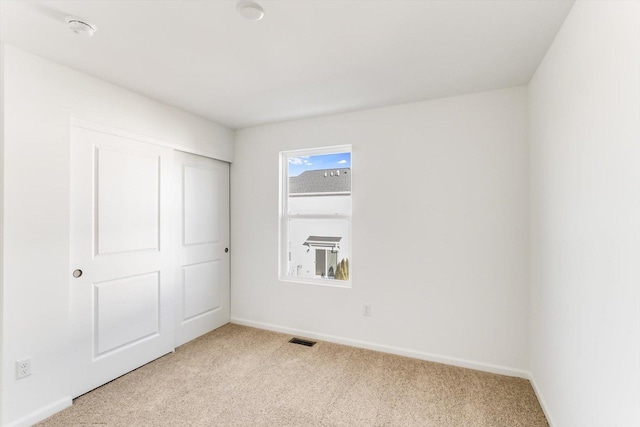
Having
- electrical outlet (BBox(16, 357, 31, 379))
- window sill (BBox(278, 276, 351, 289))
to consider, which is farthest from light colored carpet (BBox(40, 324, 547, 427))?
window sill (BBox(278, 276, 351, 289))

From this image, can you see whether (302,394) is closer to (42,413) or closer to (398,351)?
(398,351)

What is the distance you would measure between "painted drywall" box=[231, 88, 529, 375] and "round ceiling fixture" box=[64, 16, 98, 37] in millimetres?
1960

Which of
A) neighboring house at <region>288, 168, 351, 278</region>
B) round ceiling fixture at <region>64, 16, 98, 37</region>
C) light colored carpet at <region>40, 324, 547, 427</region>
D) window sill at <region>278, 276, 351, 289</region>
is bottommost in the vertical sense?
light colored carpet at <region>40, 324, 547, 427</region>

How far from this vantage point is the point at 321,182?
11.1ft

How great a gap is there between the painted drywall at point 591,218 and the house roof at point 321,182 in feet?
5.67

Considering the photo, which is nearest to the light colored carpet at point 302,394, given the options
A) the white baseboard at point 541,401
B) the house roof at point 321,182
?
the white baseboard at point 541,401

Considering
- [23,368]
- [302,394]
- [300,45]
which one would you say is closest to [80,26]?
[300,45]

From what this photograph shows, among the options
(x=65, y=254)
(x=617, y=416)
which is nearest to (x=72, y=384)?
(x=65, y=254)

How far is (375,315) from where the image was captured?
2.99 m

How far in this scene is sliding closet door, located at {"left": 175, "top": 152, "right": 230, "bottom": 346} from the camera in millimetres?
3160

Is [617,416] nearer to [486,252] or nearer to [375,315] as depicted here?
[486,252]

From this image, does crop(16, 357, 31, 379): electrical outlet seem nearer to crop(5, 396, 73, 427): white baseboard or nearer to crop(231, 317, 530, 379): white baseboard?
crop(5, 396, 73, 427): white baseboard

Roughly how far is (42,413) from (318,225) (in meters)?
2.62

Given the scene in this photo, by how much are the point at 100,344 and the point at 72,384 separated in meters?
0.29
